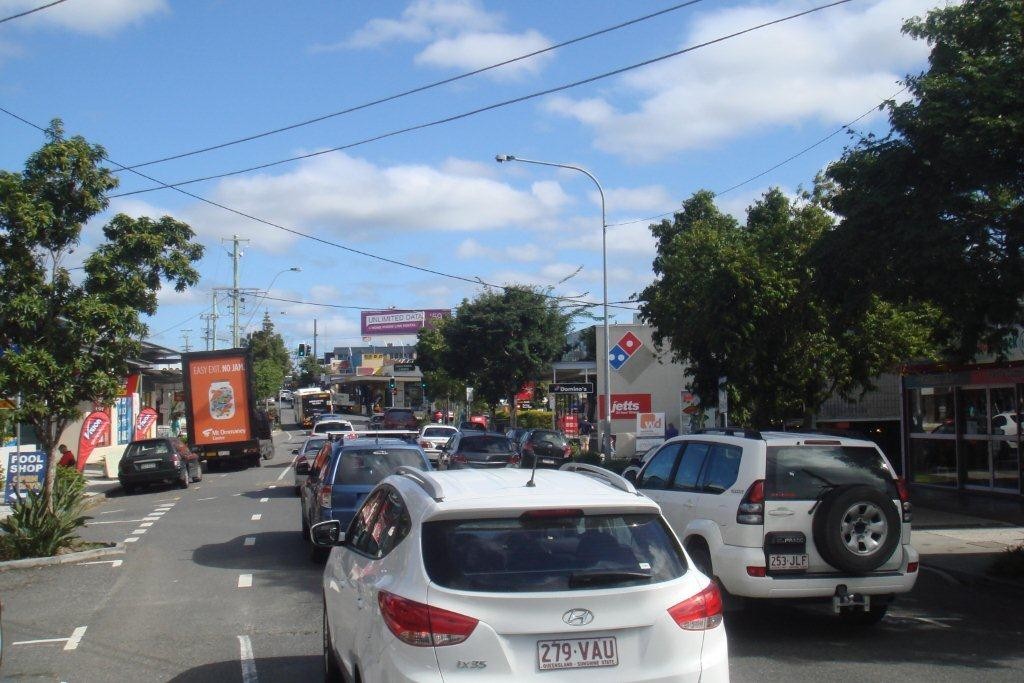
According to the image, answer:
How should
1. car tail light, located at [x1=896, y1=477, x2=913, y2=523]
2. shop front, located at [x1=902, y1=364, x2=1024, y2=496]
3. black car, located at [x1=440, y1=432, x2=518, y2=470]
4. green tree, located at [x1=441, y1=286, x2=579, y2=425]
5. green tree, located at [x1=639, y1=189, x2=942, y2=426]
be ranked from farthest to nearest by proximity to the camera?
green tree, located at [x1=441, y1=286, x2=579, y2=425] → black car, located at [x1=440, y1=432, x2=518, y2=470] → shop front, located at [x1=902, y1=364, x2=1024, y2=496] → green tree, located at [x1=639, y1=189, x2=942, y2=426] → car tail light, located at [x1=896, y1=477, x2=913, y2=523]

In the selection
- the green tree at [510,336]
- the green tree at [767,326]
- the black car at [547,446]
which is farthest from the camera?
the green tree at [510,336]

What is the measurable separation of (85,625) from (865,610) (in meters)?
7.29

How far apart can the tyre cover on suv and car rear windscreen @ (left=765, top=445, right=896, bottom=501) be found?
13.1 inches

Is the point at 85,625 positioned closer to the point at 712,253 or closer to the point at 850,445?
the point at 850,445

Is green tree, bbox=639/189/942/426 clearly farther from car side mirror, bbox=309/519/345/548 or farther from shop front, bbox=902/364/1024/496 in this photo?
car side mirror, bbox=309/519/345/548

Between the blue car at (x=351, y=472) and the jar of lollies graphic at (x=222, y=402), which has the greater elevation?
the jar of lollies graphic at (x=222, y=402)

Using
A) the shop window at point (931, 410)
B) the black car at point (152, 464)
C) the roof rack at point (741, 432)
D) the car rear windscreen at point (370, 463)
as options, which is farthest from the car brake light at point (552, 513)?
the black car at point (152, 464)

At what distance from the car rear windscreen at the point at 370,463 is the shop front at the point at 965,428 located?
37.4ft

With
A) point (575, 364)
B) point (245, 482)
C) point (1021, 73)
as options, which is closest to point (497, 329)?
point (575, 364)

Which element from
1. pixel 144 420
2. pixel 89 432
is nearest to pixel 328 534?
pixel 89 432

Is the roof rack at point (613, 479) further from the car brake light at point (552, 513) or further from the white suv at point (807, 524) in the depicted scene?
the white suv at point (807, 524)

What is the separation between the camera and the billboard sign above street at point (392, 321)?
394 feet

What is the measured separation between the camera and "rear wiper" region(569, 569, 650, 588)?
4.90m

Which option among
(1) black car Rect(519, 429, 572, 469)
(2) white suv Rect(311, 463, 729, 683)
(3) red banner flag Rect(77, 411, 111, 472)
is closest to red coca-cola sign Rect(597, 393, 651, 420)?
(1) black car Rect(519, 429, 572, 469)
